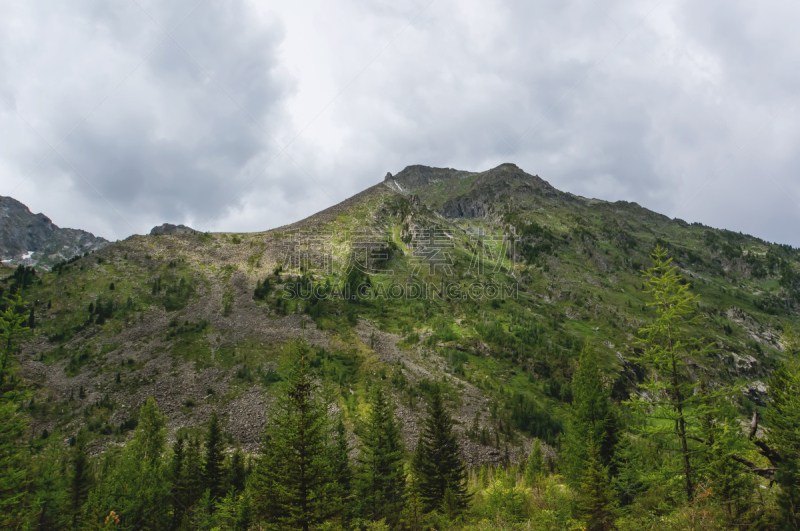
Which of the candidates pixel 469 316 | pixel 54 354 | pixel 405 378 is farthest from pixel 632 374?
pixel 54 354

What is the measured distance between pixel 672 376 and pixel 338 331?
3330 inches

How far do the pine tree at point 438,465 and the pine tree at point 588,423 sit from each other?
1014 centimetres

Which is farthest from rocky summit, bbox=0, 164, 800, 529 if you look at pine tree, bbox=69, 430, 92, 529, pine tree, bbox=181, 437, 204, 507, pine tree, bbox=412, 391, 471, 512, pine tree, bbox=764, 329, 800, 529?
pine tree, bbox=69, 430, 92, 529

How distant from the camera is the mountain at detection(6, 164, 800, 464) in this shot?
225 ft

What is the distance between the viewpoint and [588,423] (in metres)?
32.6

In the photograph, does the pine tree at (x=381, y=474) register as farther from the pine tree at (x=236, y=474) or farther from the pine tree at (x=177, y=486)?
the pine tree at (x=177, y=486)

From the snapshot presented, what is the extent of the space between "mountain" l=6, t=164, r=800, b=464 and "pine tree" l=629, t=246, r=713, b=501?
64.9 ft

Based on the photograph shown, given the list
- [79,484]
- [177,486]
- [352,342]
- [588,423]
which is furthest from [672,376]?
[352,342]

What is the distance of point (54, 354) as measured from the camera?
73.6 metres

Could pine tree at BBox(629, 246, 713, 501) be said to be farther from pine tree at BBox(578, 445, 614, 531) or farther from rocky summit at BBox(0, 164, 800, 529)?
pine tree at BBox(578, 445, 614, 531)

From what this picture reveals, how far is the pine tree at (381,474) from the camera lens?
1357 inches

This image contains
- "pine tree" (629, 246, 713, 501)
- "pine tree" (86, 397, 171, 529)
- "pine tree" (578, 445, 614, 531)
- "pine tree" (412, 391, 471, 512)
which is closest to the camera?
"pine tree" (629, 246, 713, 501)

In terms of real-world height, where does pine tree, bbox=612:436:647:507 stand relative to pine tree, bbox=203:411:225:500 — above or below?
above

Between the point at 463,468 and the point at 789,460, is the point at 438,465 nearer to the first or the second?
the point at 463,468
